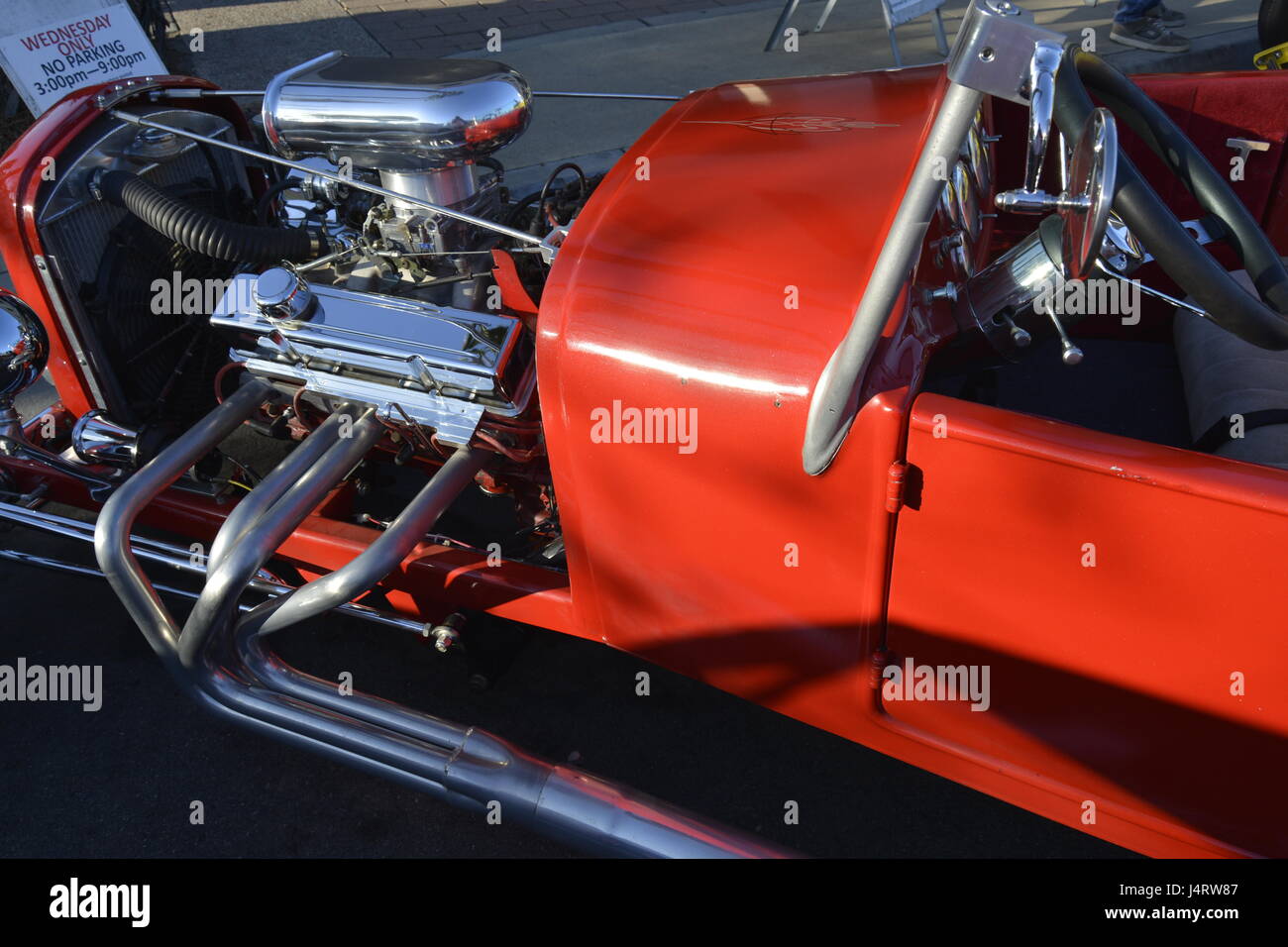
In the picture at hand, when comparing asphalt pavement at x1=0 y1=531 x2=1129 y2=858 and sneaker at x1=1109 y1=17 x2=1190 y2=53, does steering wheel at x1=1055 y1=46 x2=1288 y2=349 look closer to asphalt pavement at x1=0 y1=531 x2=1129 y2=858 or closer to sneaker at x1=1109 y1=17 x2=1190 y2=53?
asphalt pavement at x1=0 y1=531 x2=1129 y2=858

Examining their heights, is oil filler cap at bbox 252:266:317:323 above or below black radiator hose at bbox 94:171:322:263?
below

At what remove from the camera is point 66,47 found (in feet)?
14.1

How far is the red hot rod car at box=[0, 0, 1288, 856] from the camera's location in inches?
49.6

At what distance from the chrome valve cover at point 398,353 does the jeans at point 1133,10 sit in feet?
16.7

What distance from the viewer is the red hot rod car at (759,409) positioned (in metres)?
1.26

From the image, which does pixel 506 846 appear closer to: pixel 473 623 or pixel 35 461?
pixel 473 623

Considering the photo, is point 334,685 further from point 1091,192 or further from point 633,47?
point 633,47

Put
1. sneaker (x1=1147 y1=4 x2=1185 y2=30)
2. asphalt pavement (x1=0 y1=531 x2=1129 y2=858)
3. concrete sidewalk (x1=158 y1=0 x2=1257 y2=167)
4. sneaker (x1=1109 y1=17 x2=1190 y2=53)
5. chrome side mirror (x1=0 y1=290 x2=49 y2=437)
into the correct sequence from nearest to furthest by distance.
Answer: asphalt pavement (x1=0 y1=531 x2=1129 y2=858) → chrome side mirror (x1=0 y1=290 x2=49 y2=437) → concrete sidewalk (x1=158 y1=0 x2=1257 y2=167) → sneaker (x1=1109 y1=17 x2=1190 y2=53) → sneaker (x1=1147 y1=4 x2=1185 y2=30)

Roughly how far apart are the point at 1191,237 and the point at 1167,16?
550 centimetres

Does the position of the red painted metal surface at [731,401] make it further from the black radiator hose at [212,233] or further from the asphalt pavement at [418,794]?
the black radiator hose at [212,233]

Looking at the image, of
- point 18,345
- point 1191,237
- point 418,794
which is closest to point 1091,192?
point 1191,237

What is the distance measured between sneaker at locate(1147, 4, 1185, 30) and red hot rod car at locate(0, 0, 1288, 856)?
12.9ft

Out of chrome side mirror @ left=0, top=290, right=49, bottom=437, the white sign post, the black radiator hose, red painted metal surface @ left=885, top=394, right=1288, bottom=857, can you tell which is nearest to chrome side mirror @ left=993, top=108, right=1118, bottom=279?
red painted metal surface @ left=885, top=394, right=1288, bottom=857
